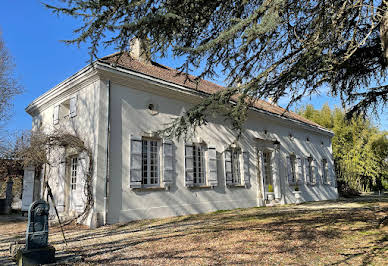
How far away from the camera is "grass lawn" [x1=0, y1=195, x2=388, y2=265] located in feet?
13.8

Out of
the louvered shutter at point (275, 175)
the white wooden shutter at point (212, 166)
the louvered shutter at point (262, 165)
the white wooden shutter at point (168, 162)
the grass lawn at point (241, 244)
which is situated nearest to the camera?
the grass lawn at point (241, 244)

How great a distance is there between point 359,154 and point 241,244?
73.9 feet

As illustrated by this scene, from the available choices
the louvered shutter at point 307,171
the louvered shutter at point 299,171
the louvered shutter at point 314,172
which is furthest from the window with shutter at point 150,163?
the louvered shutter at point 314,172

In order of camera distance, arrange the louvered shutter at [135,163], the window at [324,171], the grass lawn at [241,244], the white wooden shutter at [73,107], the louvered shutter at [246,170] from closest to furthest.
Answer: the grass lawn at [241,244], the louvered shutter at [135,163], the white wooden shutter at [73,107], the louvered shutter at [246,170], the window at [324,171]

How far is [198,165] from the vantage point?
10.8 metres

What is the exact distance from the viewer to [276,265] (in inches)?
151

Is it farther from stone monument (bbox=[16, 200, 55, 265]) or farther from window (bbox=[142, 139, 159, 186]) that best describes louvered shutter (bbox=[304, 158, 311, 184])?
stone monument (bbox=[16, 200, 55, 265])

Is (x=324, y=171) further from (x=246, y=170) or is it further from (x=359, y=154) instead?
(x=246, y=170)

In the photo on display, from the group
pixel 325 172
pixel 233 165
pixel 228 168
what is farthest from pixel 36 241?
pixel 325 172

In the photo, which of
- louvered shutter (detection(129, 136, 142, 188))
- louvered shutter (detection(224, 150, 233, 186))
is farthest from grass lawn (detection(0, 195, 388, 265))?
louvered shutter (detection(224, 150, 233, 186))

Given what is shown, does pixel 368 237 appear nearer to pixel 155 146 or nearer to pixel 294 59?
pixel 294 59

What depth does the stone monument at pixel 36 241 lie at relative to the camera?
4051mm

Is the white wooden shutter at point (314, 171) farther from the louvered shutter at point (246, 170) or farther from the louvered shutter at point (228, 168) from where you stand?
the louvered shutter at point (228, 168)

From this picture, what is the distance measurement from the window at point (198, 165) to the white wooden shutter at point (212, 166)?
10.2 inches
